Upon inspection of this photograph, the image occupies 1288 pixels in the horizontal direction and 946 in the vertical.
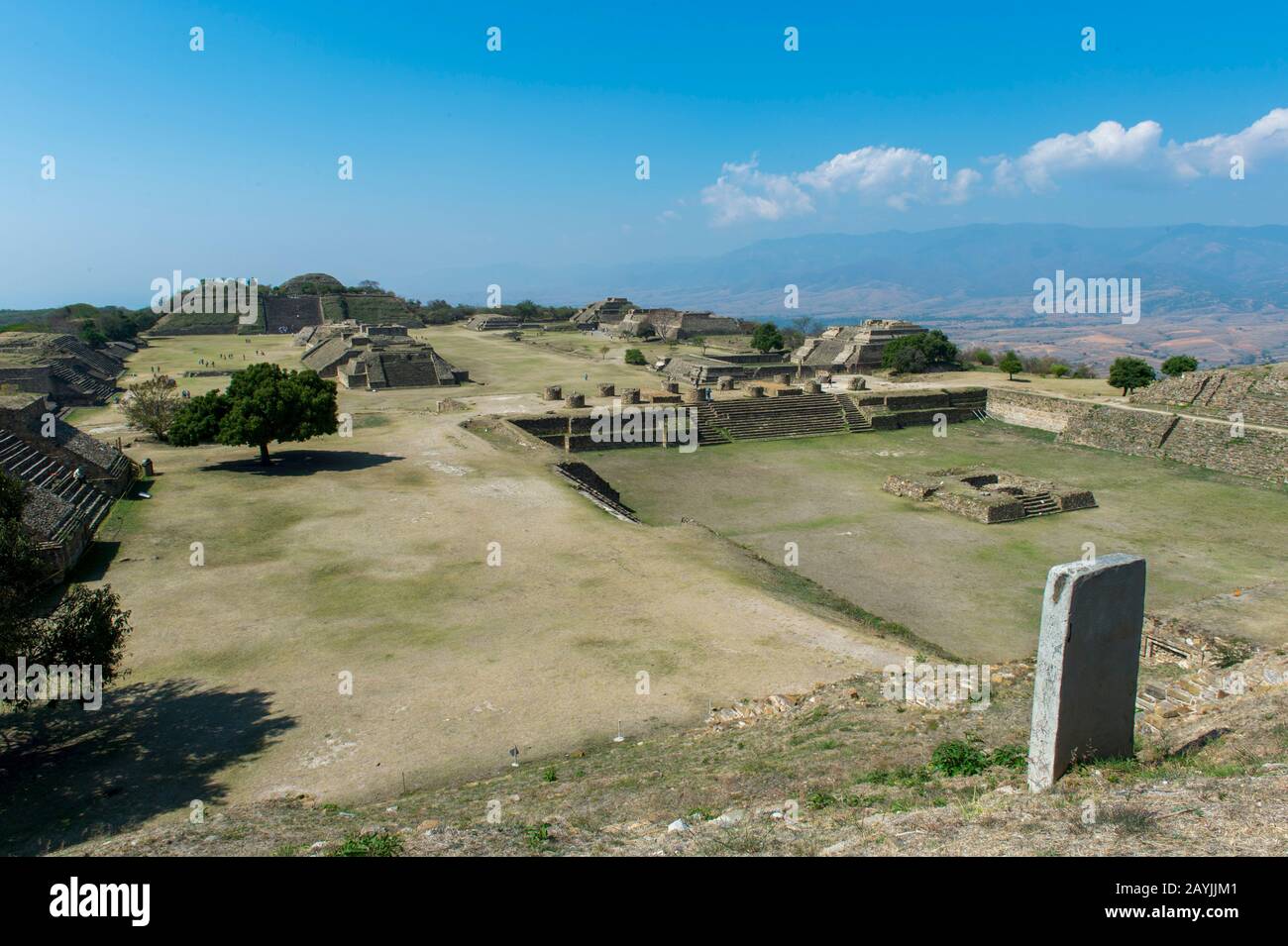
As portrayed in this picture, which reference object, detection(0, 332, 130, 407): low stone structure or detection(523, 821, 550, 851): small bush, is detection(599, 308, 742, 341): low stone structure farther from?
detection(523, 821, 550, 851): small bush

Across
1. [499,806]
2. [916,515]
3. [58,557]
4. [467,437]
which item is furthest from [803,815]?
[467,437]

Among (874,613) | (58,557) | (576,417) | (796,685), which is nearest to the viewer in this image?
(796,685)

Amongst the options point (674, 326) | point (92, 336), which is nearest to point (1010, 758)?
point (674, 326)

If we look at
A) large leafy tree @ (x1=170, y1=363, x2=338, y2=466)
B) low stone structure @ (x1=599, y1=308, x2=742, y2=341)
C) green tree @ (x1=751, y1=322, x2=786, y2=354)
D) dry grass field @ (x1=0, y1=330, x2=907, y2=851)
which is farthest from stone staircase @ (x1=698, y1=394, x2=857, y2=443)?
low stone structure @ (x1=599, y1=308, x2=742, y2=341)

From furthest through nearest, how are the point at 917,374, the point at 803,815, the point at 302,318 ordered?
1. the point at 302,318
2. the point at 917,374
3. the point at 803,815

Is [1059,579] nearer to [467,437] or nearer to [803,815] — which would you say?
[803,815]

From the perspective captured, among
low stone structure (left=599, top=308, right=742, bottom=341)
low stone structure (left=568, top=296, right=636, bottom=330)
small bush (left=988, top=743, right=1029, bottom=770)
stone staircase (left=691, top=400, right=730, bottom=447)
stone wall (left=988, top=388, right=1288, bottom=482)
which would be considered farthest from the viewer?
low stone structure (left=568, top=296, right=636, bottom=330)

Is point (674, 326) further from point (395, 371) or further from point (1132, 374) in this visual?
point (1132, 374)
